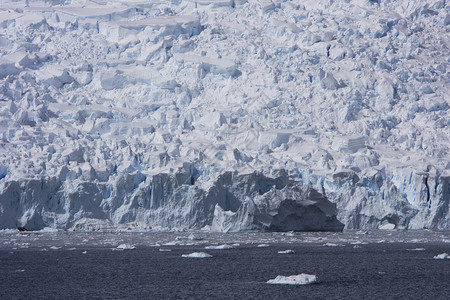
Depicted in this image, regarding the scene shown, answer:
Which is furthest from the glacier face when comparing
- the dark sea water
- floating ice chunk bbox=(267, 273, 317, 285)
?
floating ice chunk bbox=(267, 273, 317, 285)

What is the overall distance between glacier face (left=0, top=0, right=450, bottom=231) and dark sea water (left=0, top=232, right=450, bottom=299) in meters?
7.66

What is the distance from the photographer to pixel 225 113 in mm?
45938

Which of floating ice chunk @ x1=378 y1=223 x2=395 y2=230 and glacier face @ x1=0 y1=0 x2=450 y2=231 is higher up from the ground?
glacier face @ x1=0 y1=0 x2=450 y2=231

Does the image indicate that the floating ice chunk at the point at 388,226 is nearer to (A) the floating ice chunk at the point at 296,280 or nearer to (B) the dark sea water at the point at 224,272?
(B) the dark sea water at the point at 224,272

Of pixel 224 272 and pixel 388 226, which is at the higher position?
pixel 224 272

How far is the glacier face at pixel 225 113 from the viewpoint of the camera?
3741cm

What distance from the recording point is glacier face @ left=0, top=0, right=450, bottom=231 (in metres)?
37.4

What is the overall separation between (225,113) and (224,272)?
26125 millimetres

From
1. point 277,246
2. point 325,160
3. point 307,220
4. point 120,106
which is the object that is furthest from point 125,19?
point 277,246

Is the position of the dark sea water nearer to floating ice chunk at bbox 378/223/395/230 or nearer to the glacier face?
the glacier face

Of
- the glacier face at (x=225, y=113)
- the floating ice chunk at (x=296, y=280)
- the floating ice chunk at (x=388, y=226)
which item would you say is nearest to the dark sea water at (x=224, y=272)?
the floating ice chunk at (x=296, y=280)

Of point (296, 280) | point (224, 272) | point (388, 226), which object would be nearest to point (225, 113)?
point (388, 226)

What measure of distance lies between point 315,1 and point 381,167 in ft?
64.4

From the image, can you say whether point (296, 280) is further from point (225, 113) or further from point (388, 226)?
point (225, 113)
